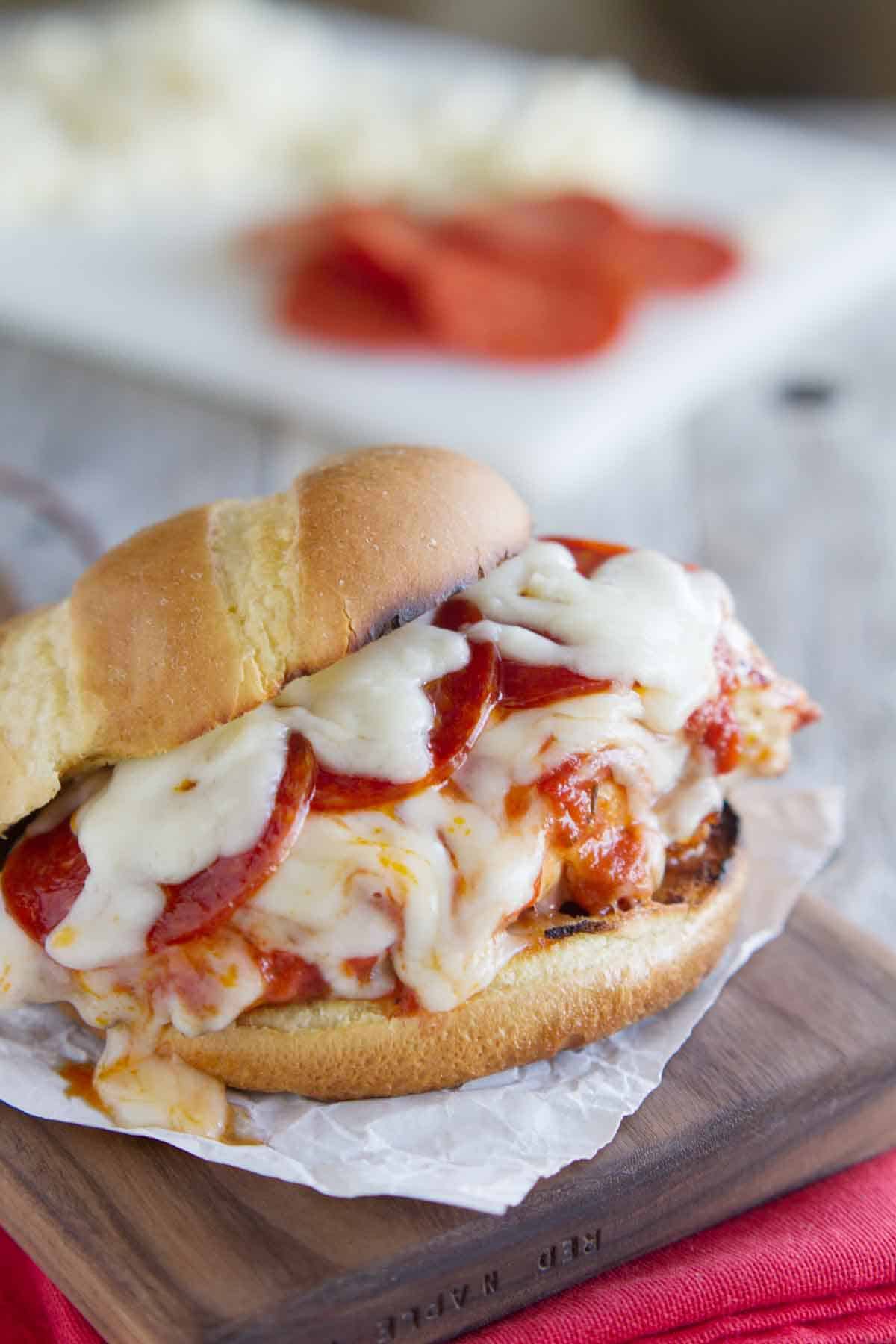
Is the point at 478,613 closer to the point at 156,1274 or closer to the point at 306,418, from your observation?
the point at 156,1274

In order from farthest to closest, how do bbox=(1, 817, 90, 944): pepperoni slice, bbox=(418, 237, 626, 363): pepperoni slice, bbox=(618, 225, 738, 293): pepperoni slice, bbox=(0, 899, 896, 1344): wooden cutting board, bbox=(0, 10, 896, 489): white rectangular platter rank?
1. bbox=(618, 225, 738, 293): pepperoni slice
2. bbox=(418, 237, 626, 363): pepperoni slice
3. bbox=(0, 10, 896, 489): white rectangular platter
4. bbox=(1, 817, 90, 944): pepperoni slice
5. bbox=(0, 899, 896, 1344): wooden cutting board

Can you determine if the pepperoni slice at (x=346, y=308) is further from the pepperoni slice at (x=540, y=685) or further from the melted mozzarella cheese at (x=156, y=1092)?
the melted mozzarella cheese at (x=156, y=1092)

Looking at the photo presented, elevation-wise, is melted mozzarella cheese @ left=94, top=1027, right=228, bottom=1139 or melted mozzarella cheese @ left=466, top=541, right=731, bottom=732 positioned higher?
melted mozzarella cheese @ left=466, top=541, right=731, bottom=732

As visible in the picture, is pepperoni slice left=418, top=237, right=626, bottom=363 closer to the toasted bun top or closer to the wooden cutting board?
the toasted bun top

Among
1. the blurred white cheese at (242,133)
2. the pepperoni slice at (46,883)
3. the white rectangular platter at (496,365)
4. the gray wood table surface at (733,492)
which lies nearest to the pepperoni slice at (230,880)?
the pepperoni slice at (46,883)

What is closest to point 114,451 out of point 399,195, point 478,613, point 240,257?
point 240,257

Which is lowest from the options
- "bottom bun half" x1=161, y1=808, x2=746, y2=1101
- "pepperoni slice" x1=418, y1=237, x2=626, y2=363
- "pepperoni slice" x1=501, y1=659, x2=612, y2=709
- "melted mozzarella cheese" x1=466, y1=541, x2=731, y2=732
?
"pepperoni slice" x1=418, y1=237, x2=626, y2=363

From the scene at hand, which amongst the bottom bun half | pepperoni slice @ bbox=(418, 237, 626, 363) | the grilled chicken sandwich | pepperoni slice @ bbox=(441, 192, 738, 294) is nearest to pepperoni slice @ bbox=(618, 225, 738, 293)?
pepperoni slice @ bbox=(441, 192, 738, 294)
